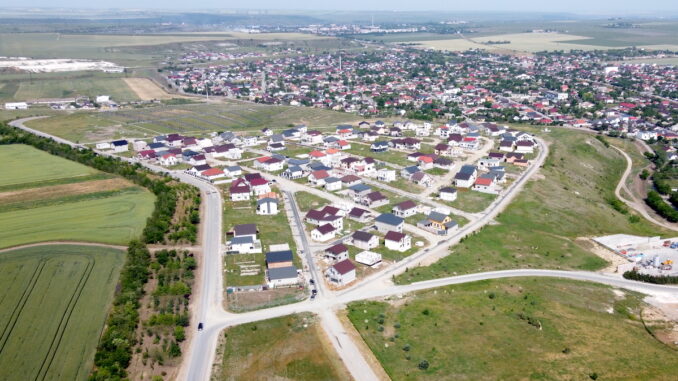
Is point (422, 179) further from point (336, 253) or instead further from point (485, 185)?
point (336, 253)

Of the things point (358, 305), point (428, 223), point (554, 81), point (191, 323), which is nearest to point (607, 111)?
point (554, 81)

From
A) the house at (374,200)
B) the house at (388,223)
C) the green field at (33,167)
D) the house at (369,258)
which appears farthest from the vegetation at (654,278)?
the green field at (33,167)

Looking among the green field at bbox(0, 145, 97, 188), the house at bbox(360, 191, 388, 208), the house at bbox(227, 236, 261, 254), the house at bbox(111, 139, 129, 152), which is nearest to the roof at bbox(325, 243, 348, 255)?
the house at bbox(227, 236, 261, 254)

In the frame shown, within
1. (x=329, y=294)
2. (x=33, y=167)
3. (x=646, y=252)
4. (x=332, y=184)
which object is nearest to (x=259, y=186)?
(x=332, y=184)

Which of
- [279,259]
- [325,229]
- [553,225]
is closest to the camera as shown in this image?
[279,259]

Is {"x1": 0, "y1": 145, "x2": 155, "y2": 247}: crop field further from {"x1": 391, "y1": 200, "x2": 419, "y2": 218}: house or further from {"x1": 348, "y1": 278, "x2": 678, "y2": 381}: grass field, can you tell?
{"x1": 348, "y1": 278, "x2": 678, "y2": 381}: grass field

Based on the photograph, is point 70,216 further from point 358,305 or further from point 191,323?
point 358,305
